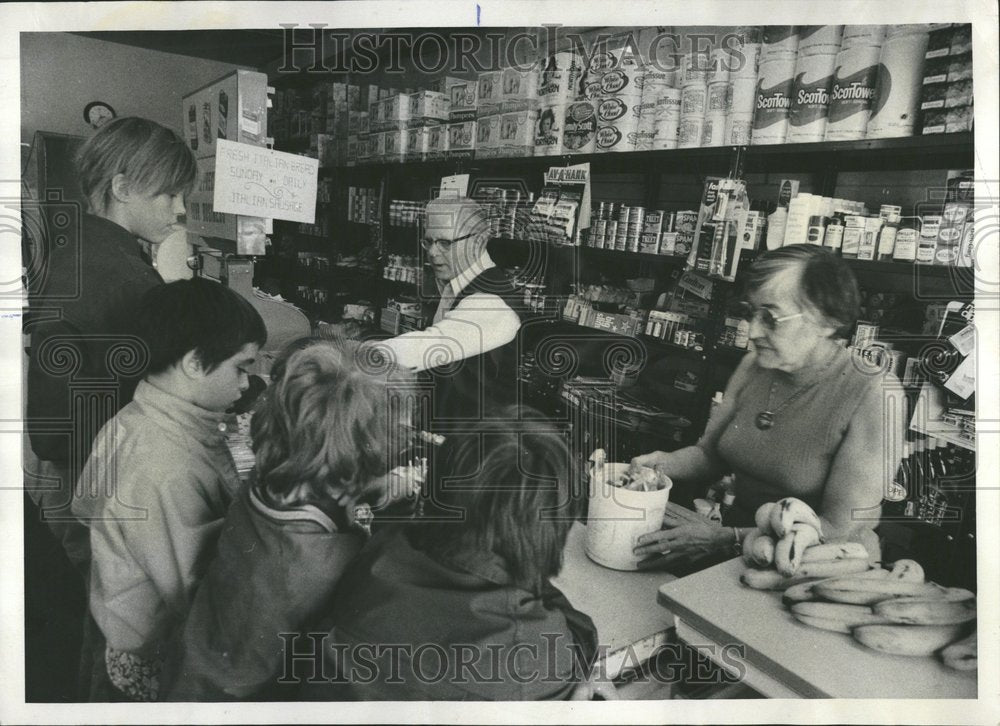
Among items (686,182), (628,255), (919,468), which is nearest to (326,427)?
(628,255)

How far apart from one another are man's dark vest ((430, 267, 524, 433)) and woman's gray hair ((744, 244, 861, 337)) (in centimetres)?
68

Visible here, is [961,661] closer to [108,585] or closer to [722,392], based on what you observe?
[722,392]

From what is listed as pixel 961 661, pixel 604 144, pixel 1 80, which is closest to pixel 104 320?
pixel 1 80

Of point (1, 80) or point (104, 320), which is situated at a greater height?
point (1, 80)

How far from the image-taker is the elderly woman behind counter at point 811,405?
1.72 m

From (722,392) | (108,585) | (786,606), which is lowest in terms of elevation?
(108,585)

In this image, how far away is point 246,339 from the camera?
5.98 feet

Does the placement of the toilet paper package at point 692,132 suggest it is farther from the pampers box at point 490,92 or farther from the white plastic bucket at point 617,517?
the white plastic bucket at point 617,517

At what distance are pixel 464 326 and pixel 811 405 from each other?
35.6 inches

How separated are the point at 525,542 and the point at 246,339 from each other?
2.98ft

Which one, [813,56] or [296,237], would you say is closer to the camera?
[813,56]

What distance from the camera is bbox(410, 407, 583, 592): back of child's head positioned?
1797mm

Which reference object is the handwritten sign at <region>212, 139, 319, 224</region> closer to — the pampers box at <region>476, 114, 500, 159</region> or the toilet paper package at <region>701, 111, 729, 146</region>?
the pampers box at <region>476, 114, 500, 159</region>

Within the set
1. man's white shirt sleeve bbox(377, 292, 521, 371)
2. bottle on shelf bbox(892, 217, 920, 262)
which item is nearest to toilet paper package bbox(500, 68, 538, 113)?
man's white shirt sleeve bbox(377, 292, 521, 371)
